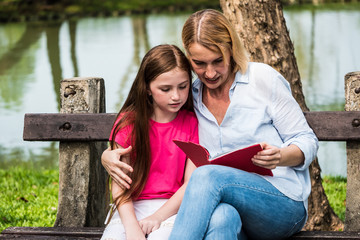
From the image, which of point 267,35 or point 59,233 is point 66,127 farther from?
point 267,35

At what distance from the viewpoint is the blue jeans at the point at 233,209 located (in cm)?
254

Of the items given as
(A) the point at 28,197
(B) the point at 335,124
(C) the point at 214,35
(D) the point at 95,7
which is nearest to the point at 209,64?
(C) the point at 214,35

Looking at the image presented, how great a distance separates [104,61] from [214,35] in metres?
9.77

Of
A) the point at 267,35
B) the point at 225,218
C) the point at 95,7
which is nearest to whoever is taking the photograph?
the point at 225,218

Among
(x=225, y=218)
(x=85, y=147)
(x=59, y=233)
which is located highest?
(x=85, y=147)

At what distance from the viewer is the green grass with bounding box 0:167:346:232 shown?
4566 mm

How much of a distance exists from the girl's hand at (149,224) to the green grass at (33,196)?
1816mm

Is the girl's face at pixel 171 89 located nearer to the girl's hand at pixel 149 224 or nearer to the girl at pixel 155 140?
the girl at pixel 155 140

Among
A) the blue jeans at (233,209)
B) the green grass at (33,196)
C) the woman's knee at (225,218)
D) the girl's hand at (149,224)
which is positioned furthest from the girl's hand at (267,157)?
the green grass at (33,196)

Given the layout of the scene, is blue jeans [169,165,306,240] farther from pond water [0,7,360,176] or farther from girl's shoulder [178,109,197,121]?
pond water [0,7,360,176]

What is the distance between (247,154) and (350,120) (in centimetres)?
74

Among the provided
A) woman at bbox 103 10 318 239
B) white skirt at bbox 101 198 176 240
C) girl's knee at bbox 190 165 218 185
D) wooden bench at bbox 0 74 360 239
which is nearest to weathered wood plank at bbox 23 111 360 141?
wooden bench at bbox 0 74 360 239

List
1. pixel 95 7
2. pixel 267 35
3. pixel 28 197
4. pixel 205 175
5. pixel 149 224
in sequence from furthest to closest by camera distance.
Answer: pixel 95 7
pixel 28 197
pixel 267 35
pixel 149 224
pixel 205 175

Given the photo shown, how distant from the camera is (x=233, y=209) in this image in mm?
2617
